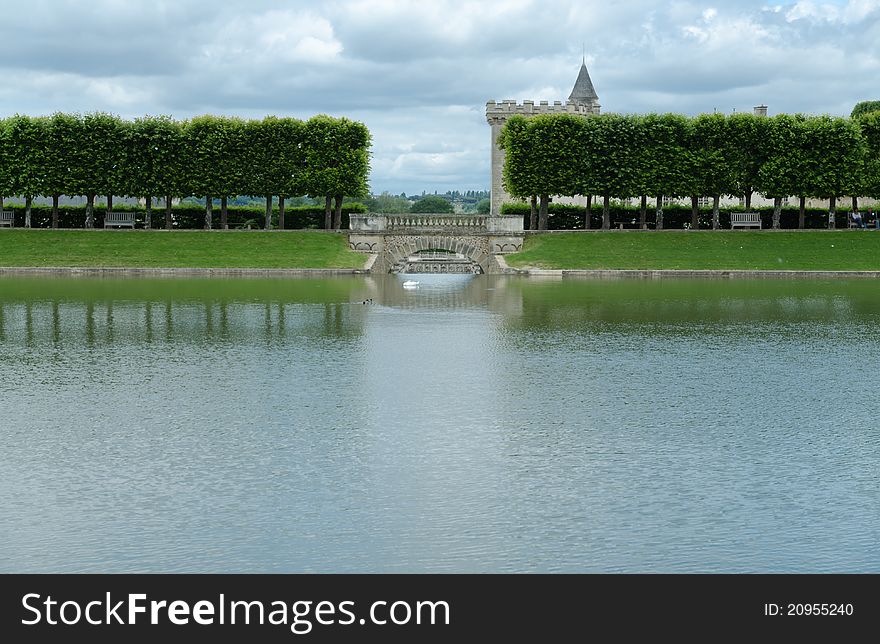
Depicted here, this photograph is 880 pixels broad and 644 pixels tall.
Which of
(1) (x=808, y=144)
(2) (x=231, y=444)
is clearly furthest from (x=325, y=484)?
(1) (x=808, y=144)

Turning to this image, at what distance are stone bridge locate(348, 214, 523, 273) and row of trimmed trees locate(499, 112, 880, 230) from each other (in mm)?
10698

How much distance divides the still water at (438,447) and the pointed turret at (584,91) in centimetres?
10585

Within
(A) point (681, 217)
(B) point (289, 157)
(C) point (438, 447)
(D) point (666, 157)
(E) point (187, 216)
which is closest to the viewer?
(C) point (438, 447)

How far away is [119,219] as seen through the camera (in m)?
99.5

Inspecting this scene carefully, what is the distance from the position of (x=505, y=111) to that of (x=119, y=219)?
51923 mm

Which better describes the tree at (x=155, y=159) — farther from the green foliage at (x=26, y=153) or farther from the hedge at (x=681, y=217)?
the hedge at (x=681, y=217)

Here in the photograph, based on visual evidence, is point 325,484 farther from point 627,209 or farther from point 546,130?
point 627,209

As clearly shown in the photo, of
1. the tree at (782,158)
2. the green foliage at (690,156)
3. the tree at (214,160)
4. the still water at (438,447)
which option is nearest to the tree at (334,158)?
the tree at (214,160)

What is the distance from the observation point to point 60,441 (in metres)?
22.1

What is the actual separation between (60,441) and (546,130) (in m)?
78.5

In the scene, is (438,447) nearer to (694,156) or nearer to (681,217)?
(694,156)

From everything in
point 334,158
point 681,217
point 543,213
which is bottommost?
point 681,217

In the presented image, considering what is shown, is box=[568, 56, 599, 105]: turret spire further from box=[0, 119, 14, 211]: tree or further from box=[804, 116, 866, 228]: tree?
box=[0, 119, 14, 211]: tree

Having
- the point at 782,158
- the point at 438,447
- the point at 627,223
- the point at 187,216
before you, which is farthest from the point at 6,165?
the point at 438,447
